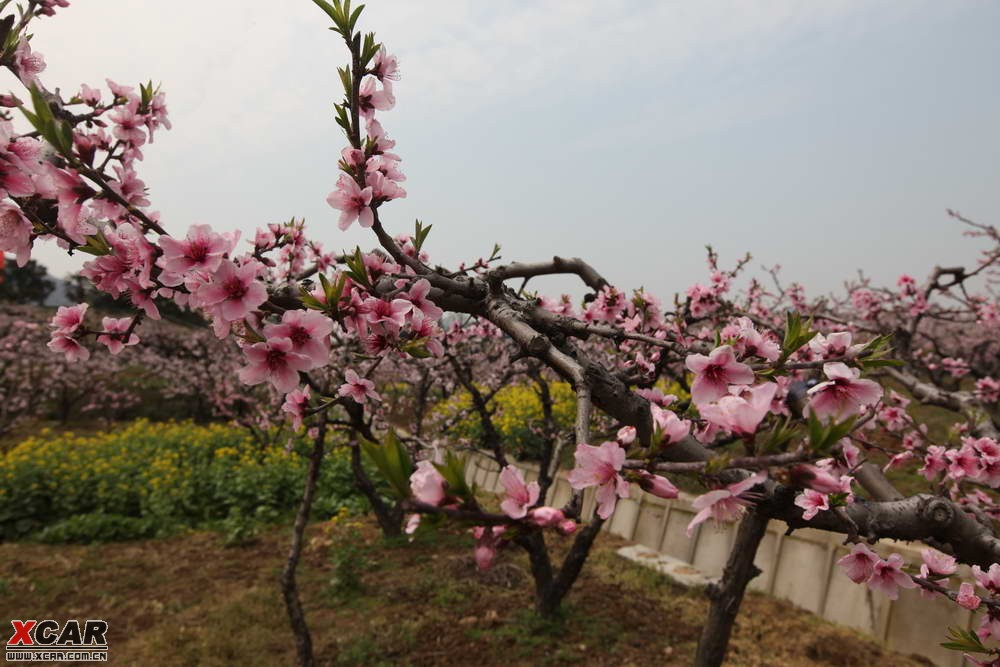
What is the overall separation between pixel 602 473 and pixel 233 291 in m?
0.98

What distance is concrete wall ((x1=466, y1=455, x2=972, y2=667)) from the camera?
4812mm

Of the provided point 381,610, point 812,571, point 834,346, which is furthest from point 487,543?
point 812,571

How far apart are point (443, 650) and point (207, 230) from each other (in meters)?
4.45

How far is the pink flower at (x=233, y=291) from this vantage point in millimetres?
1249

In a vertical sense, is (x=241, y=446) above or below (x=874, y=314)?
below

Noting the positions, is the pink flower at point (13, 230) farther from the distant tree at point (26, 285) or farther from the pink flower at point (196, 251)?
the distant tree at point (26, 285)

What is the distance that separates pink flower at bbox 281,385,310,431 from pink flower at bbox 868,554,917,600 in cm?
200

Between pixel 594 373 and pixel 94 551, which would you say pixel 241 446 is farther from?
pixel 594 373

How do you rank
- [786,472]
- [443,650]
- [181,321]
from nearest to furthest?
[786,472], [443,650], [181,321]

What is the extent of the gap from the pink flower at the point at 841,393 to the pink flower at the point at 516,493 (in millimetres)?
693

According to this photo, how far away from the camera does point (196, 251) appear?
1318 millimetres

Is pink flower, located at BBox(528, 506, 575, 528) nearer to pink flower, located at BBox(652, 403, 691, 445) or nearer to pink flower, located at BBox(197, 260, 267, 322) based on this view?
pink flower, located at BBox(652, 403, 691, 445)

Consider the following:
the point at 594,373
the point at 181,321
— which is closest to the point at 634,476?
the point at 594,373

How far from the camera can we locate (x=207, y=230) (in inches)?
51.3
